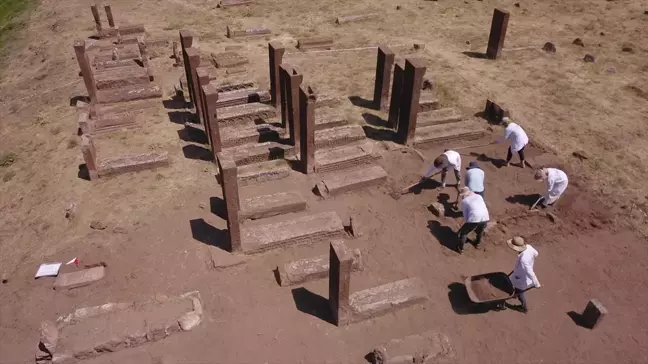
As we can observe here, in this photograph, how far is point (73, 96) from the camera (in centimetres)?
1465

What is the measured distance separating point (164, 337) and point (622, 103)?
1396cm

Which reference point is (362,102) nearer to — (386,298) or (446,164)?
(446,164)

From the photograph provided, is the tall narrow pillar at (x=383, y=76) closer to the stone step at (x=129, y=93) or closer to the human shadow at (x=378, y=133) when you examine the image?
the human shadow at (x=378, y=133)

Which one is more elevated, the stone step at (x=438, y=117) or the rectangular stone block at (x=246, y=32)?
the rectangular stone block at (x=246, y=32)

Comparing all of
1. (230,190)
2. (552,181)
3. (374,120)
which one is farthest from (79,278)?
(552,181)

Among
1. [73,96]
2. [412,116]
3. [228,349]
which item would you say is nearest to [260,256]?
[228,349]

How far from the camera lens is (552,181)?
10102 mm

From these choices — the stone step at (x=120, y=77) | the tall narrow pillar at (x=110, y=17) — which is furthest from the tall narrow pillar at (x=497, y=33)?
the tall narrow pillar at (x=110, y=17)

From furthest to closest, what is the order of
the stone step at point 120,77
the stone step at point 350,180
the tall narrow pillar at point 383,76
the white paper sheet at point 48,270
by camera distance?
1. the stone step at point 120,77
2. the tall narrow pillar at point 383,76
3. the stone step at point 350,180
4. the white paper sheet at point 48,270

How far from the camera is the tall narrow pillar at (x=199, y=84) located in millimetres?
11023

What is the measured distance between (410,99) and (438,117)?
1.81 meters

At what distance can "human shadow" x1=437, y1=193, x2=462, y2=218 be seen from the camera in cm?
1041

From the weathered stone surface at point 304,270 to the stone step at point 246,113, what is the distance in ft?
16.9

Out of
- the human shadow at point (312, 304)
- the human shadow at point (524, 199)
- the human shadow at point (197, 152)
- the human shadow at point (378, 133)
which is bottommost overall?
the human shadow at point (312, 304)
